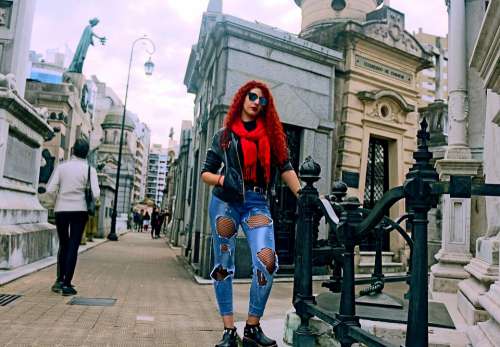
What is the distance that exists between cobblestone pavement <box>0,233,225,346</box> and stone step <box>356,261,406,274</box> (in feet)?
14.3

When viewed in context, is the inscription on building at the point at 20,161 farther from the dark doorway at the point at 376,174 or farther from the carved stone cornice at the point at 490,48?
the dark doorway at the point at 376,174

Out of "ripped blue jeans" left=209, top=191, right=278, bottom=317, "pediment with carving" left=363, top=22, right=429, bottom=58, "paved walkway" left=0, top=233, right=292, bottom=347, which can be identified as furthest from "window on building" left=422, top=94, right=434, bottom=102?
"ripped blue jeans" left=209, top=191, right=278, bottom=317

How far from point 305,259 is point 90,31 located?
20351 mm

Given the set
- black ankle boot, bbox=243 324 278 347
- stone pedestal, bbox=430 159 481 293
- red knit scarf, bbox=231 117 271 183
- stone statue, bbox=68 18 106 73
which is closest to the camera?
black ankle boot, bbox=243 324 278 347

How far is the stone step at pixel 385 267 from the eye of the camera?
9617mm

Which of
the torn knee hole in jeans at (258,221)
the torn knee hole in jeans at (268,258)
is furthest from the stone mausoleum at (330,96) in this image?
the torn knee hole in jeans at (268,258)

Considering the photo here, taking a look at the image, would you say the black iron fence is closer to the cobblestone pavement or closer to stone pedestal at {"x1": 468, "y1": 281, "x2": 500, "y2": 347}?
stone pedestal at {"x1": 468, "y1": 281, "x2": 500, "y2": 347}

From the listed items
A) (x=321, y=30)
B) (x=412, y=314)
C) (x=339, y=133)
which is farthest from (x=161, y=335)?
(x=321, y=30)

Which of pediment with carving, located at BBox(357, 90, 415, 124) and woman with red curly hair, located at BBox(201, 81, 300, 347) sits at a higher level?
pediment with carving, located at BBox(357, 90, 415, 124)

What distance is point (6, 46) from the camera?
7.36m

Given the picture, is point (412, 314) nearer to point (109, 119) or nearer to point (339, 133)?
point (339, 133)

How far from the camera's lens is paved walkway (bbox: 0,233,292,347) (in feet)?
11.4

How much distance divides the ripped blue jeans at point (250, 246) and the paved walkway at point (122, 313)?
660 millimetres

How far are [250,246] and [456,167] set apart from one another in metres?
4.08
